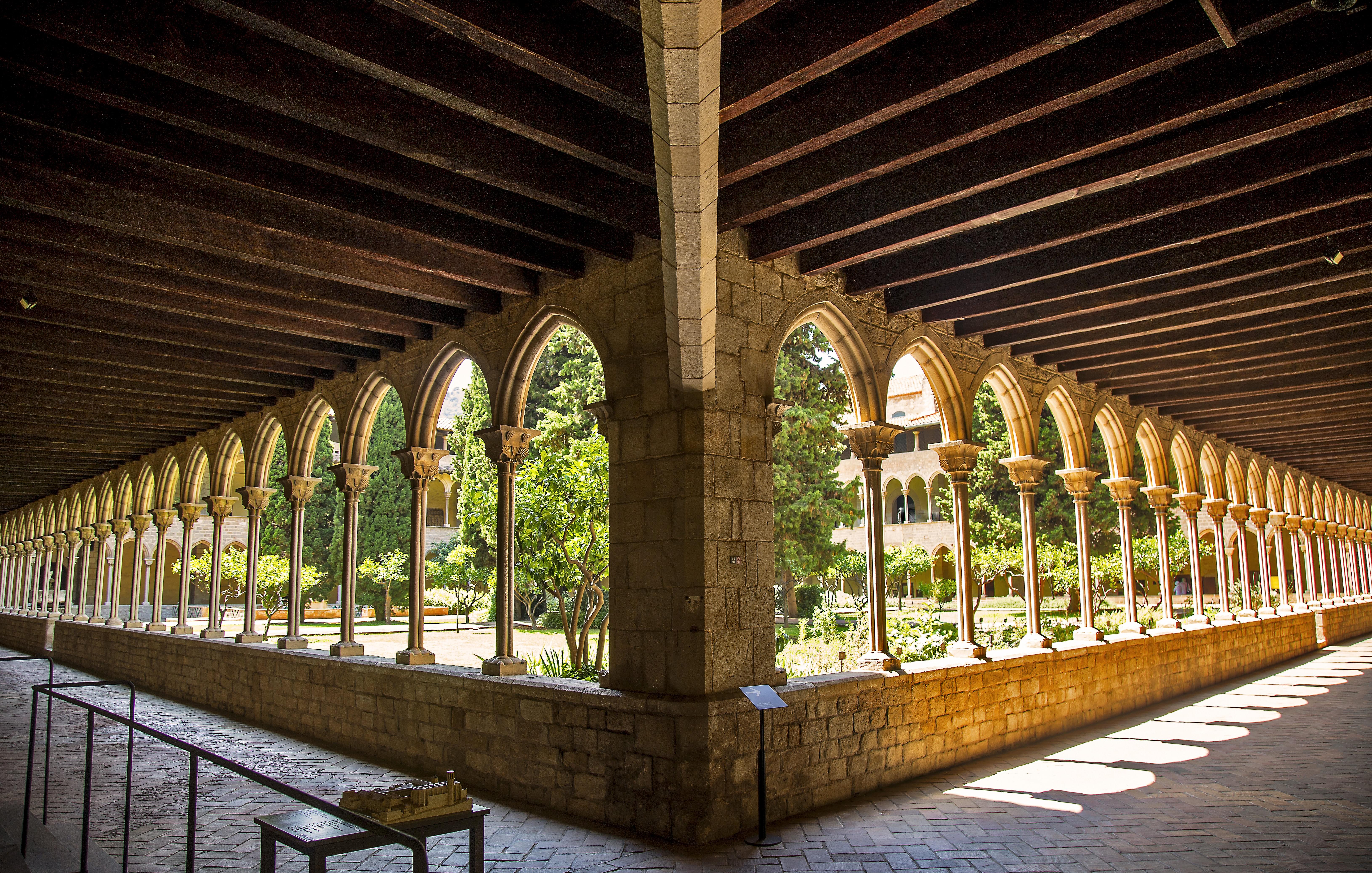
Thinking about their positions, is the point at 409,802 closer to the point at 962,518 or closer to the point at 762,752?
the point at 762,752

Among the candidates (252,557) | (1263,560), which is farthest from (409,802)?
(1263,560)

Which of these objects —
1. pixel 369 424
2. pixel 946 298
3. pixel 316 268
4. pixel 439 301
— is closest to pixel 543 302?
pixel 439 301

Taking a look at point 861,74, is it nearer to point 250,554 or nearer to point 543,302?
point 543,302

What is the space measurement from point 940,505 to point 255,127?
19.4 metres

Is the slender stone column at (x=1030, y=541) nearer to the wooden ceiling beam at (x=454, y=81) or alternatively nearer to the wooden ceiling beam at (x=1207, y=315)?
the wooden ceiling beam at (x=1207, y=315)

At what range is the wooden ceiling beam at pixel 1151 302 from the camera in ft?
17.1

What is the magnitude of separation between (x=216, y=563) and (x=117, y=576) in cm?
525

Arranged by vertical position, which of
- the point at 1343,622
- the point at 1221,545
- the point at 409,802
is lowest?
the point at 1343,622

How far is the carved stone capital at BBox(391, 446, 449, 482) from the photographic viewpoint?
21.4 feet

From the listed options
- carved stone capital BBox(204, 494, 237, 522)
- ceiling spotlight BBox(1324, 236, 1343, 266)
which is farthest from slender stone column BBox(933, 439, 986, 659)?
carved stone capital BBox(204, 494, 237, 522)

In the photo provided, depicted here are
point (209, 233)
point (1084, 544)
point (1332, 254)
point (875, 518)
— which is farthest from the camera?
point (1084, 544)

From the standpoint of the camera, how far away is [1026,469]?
736 cm

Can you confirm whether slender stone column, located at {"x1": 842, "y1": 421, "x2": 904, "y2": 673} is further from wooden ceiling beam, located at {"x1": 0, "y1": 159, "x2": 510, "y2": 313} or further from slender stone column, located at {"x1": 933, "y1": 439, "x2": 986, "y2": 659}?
wooden ceiling beam, located at {"x1": 0, "y1": 159, "x2": 510, "y2": 313}

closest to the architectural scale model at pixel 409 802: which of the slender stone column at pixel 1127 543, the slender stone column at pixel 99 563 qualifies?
the slender stone column at pixel 1127 543
